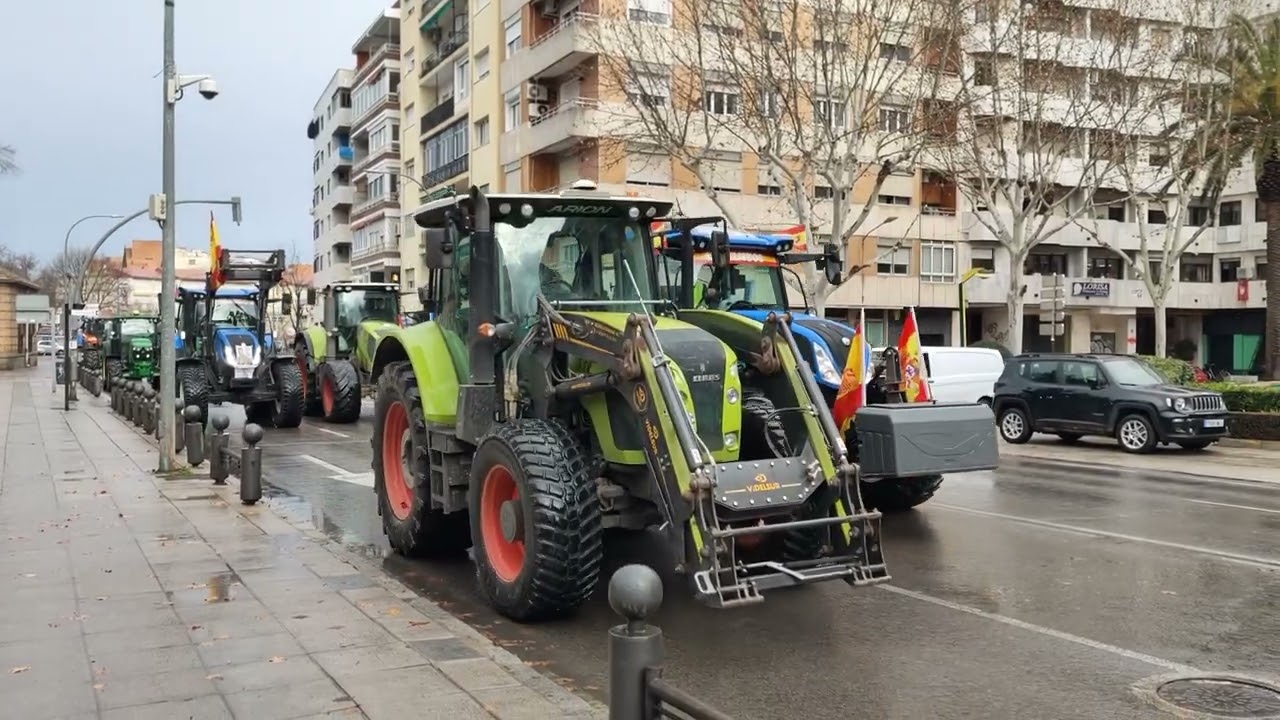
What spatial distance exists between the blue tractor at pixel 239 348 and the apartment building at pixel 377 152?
118 ft

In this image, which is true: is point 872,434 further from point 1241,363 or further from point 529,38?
point 1241,363

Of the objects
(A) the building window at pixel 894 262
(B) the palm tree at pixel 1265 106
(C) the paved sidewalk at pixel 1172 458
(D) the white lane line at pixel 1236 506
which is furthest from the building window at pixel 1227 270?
(D) the white lane line at pixel 1236 506

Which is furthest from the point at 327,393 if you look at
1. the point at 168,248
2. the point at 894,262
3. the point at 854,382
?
the point at 894,262

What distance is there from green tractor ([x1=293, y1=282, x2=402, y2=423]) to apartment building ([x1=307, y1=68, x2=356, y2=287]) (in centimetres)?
5071

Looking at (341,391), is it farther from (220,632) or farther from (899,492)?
(220,632)

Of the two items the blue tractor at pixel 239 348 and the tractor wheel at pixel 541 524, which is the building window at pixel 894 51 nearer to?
the blue tractor at pixel 239 348

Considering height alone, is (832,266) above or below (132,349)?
above

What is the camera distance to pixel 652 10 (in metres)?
34.3

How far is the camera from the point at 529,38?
136 feet

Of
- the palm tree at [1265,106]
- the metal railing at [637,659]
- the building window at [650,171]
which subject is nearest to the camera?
the metal railing at [637,659]

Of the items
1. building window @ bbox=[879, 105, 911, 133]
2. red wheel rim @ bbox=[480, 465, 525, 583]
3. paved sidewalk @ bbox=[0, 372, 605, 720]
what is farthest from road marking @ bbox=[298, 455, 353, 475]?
building window @ bbox=[879, 105, 911, 133]

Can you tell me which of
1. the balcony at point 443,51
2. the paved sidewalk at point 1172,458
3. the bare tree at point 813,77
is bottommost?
the paved sidewalk at point 1172,458

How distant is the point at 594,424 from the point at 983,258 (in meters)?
43.5

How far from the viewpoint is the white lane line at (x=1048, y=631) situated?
605 centimetres
